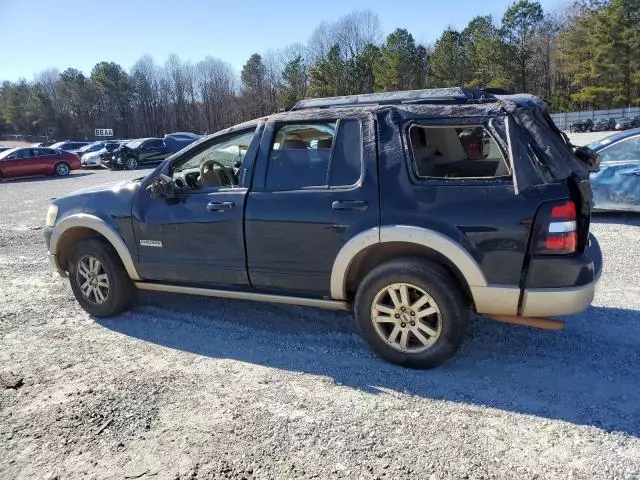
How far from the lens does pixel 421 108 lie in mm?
3629

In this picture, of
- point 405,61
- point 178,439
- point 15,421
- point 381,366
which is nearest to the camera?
point 178,439

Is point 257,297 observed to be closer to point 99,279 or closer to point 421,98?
point 99,279

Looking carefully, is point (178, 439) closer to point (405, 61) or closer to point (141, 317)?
point (141, 317)

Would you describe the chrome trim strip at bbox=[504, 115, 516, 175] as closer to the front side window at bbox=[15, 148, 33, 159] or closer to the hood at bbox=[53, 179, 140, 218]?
the hood at bbox=[53, 179, 140, 218]

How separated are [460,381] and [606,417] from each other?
34.4 inches

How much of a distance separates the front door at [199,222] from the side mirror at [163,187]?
57mm

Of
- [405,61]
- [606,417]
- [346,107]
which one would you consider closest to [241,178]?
[346,107]

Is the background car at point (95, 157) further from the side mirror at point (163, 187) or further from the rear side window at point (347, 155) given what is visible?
the rear side window at point (347, 155)

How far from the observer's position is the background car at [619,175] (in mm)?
7637

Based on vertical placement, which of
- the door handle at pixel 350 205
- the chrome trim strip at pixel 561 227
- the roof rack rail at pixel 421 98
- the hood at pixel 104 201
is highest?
the roof rack rail at pixel 421 98

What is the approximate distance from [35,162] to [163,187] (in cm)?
2324

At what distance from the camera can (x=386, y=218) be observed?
3539 mm

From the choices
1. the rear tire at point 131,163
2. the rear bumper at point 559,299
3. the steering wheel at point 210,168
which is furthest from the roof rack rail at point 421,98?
the rear tire at point 131,163

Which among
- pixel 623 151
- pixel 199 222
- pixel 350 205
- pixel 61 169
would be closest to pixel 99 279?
pixel 199 222
